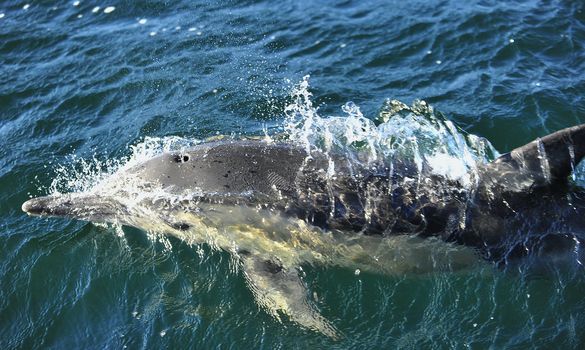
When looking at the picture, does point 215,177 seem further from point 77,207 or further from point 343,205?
point 77,207

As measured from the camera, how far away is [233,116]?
10.9 meters

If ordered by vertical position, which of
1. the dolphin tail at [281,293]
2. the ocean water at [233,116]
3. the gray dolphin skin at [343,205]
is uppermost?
the gray dolphin skin at [343,205]

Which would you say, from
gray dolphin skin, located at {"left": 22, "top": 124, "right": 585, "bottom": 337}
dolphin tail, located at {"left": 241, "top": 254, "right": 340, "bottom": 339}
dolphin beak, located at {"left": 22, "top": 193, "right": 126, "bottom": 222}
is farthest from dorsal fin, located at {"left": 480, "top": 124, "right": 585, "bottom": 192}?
dolphin beak, located at {"left": 22, "top": 193, "right": 126, "bottom": 222}

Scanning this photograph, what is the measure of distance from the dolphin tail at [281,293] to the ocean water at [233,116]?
0.38 ft

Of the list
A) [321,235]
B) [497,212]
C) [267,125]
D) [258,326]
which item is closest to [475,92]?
[267,125]

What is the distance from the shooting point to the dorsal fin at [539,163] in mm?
6570

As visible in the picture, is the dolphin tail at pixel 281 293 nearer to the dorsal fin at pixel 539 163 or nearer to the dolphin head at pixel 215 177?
the dolphin head at pixel 215 177

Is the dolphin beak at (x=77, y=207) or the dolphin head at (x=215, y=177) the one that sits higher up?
the dolphin head at (x=215, y=177)

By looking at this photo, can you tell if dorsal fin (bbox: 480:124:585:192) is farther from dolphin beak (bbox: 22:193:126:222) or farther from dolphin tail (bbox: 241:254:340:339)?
dolphin beak (bbox: 22:193:126:222)

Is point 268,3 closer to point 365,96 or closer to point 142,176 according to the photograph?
point 365,96

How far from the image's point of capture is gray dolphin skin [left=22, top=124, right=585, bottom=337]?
6.92 metres

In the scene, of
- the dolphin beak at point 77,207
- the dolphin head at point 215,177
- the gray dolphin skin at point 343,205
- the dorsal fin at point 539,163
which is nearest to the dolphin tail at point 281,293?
the gray dolphin skin at point 343,205

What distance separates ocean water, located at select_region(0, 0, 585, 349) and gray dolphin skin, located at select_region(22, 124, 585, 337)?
12.5 inches

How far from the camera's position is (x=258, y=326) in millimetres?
7168
